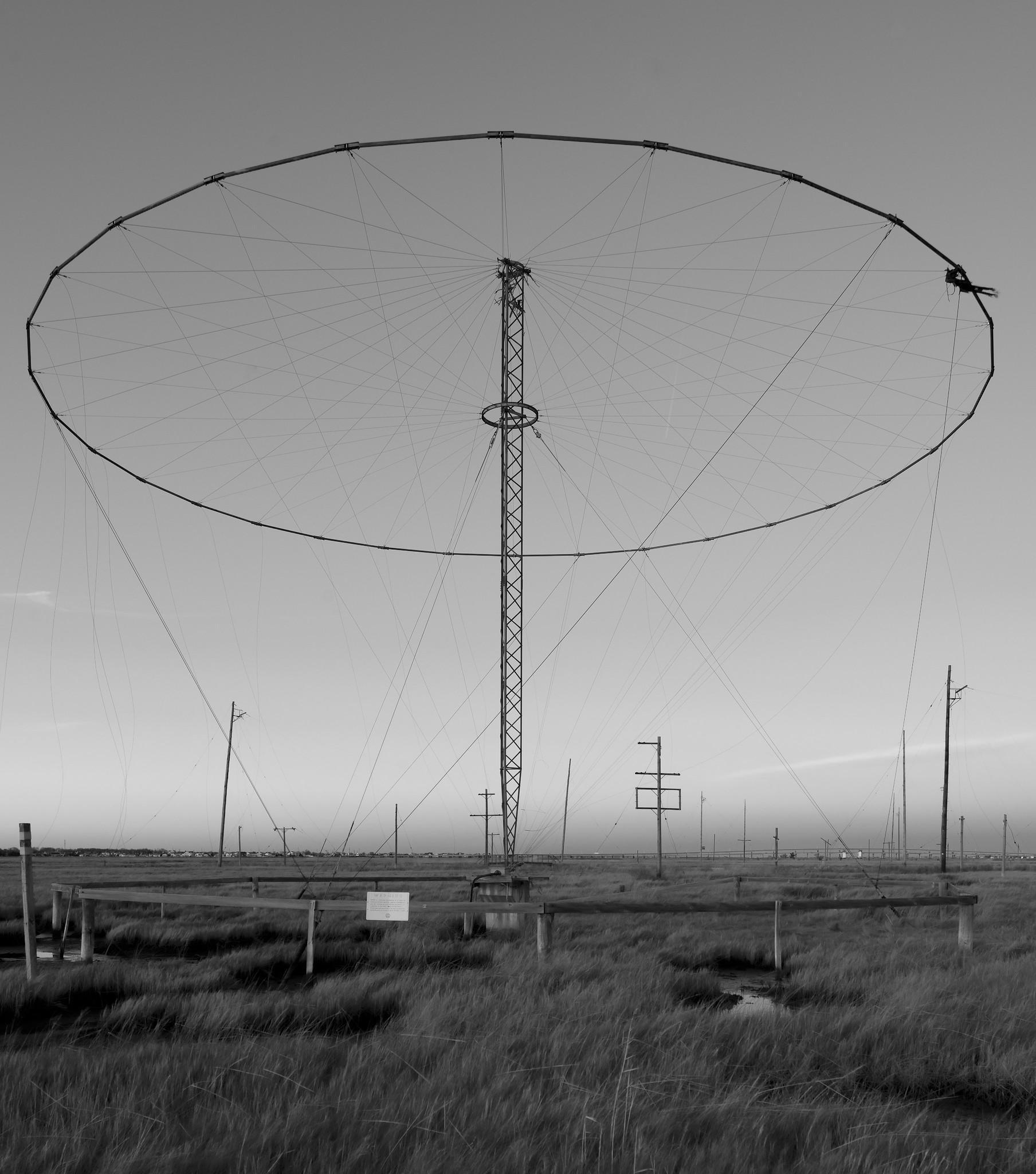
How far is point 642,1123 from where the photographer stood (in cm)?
661

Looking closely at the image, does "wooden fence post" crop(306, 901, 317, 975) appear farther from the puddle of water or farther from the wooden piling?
the wooden piling

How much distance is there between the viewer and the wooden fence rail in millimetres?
13891

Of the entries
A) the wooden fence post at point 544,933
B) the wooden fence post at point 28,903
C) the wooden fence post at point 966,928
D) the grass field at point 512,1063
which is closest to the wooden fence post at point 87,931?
the grass field at point 512,1063

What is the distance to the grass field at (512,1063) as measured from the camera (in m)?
6.29

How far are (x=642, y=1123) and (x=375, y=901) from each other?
739 cm

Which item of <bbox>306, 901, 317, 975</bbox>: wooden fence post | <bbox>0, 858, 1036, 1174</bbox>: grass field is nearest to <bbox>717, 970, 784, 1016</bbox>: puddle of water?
<bbox>0, 858, 1036, 1174</bbox>: grass field

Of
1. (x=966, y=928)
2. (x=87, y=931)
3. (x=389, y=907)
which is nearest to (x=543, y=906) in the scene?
A: (x=389, y=907)

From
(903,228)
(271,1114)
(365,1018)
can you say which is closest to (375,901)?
(365,1018)

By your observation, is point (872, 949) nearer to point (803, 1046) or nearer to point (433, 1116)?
point (803, 1046)

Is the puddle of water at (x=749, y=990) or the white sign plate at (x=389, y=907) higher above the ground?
the white sign plate at (x=389, y=907)

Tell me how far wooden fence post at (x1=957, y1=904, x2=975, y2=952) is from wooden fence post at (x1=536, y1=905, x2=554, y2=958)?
7504 mm

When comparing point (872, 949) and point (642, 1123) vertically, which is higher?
point (642, 1123)

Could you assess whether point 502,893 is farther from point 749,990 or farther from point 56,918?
point 56,918

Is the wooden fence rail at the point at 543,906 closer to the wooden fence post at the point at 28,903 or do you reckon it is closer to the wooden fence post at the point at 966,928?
the wooden fence post at the point at 966,928
